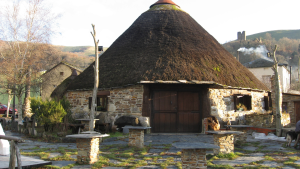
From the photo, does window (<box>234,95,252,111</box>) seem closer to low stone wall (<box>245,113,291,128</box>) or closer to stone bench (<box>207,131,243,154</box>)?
low stone wall (<box>245,113,291,128</box>)

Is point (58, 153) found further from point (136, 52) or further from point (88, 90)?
point (136, 52)

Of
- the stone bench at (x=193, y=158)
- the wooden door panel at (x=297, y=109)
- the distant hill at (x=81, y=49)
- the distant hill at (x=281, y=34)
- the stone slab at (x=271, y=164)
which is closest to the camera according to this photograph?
the stone bench at (x=193, y=158)

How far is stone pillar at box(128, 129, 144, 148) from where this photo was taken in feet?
23.2

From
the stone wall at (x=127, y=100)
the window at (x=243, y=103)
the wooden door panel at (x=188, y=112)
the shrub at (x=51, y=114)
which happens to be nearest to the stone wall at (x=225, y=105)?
the window at (x=243, y=103)

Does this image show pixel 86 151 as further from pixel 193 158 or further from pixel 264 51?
pixel 264 51

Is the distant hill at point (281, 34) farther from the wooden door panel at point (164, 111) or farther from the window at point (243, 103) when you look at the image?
the wooden door panel at point (164, 111)

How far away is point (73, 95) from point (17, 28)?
618cm

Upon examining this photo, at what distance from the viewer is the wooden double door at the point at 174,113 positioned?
34.1ft

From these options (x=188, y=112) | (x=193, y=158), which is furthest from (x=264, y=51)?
(x=193, y=158)

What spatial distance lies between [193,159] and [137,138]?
293cm

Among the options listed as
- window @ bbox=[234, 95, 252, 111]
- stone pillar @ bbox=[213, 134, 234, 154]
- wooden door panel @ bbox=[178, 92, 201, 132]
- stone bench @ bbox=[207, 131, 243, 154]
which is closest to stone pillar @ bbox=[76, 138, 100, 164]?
stone bench @ bbox=[207, 131, 243, 154]

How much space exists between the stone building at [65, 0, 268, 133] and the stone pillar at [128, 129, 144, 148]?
9.74ft

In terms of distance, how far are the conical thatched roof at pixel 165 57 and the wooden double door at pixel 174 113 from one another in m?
0.97

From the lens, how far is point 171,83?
32.6 ft
